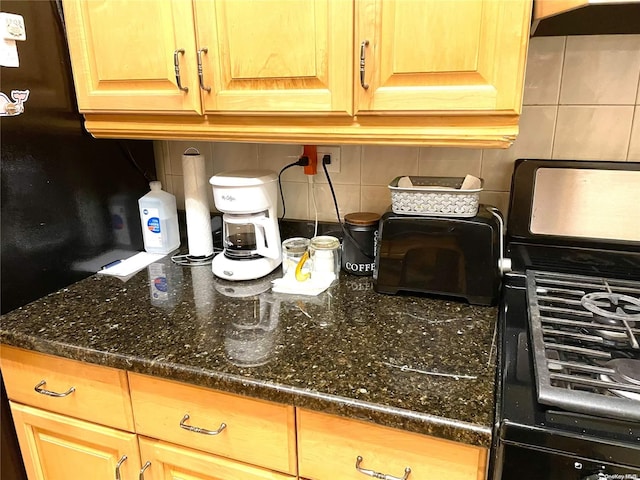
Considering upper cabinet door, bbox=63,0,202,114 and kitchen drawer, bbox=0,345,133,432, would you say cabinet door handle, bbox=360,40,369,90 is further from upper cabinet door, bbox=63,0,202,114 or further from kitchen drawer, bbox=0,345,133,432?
kitchen drawer, bbox=0,345,133,432

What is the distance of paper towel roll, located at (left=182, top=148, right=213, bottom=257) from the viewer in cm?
139

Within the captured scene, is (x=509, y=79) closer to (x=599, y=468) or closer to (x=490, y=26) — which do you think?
(x=490, y=26)

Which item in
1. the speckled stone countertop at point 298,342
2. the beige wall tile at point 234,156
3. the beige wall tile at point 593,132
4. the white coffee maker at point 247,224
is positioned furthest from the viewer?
the beige wall tile at point 234,156

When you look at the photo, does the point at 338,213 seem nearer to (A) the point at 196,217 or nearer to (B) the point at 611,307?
(A) the point at 196,217

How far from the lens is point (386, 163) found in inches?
53.6

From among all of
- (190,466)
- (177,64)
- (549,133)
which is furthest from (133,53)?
(549,133)

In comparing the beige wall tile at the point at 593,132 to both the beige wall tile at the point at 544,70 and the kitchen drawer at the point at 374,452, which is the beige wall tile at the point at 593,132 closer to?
the beige wall tile at the point at 544,70

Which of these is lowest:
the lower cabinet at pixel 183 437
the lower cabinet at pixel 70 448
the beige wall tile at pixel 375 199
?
the lower cabinet at pixel 70 448

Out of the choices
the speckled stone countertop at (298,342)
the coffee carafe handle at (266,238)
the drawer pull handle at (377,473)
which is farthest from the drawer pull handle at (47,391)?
the drawer pull handle at (377,473)

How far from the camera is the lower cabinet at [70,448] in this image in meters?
1.06

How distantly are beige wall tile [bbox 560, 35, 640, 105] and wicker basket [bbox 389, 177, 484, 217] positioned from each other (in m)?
0.38

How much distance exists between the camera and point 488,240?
1.08 metres

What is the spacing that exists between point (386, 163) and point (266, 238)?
0.42 metres

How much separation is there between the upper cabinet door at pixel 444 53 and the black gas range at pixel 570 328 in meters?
0.34
